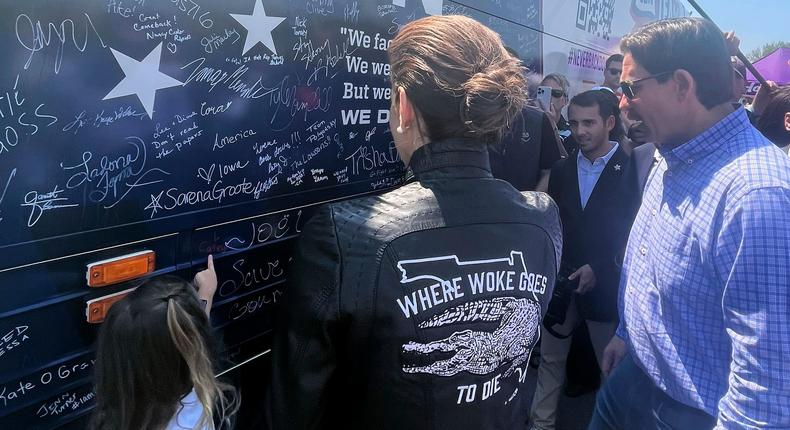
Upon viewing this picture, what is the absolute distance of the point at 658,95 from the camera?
179 centimetres

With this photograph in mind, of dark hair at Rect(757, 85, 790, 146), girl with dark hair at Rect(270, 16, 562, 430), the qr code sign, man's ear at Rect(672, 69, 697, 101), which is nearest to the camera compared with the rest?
man's ear at Rect(672, 69, 697, 101)

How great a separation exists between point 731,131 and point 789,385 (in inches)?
28.5

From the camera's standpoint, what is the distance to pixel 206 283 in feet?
6.29

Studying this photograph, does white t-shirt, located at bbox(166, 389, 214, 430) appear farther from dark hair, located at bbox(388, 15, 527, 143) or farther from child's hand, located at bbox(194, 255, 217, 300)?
dark hair, located at bbox(388, 15, 527, 143)

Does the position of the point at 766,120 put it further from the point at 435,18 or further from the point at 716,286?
the point at 435,18

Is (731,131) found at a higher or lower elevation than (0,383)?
higher

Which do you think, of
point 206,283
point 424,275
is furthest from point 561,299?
point 424,275

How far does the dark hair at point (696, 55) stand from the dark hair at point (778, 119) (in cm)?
277

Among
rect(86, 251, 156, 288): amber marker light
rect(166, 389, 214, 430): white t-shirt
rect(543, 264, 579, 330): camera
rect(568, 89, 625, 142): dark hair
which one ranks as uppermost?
rect(568, 89, 625, 142): dark hair

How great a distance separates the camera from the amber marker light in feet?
5.37

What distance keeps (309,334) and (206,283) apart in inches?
33.0

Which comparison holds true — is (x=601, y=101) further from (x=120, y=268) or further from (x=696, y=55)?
(x=120, y=268)

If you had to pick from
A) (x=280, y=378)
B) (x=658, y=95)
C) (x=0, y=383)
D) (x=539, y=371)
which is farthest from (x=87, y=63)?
(x=539, y=371)

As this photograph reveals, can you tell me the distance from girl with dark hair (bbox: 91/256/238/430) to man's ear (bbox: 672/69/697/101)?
5.31 ft
